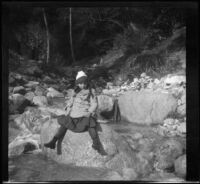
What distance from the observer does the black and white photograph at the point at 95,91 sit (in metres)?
5.34

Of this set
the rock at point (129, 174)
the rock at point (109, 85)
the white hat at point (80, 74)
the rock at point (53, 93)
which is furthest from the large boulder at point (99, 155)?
the white hat at point (80, 74)

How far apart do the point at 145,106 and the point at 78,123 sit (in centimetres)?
106

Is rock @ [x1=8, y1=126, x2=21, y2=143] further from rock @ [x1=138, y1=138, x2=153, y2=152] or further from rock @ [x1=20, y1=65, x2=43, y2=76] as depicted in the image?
rock @ [x1=138, y1=138, x2=153, y2=152]

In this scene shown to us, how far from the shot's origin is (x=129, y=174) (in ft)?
17.4

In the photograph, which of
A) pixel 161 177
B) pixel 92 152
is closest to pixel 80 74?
pixel 92 152

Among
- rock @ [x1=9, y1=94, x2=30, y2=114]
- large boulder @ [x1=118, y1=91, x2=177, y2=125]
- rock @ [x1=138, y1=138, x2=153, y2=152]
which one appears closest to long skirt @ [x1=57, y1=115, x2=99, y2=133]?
large boulder @ [x1=118, y1=91, x2=177, y2=125]

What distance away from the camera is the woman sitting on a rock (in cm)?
536

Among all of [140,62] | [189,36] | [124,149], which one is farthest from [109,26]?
[124,149]

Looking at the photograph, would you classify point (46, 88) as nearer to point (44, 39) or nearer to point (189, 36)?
point (44, 39)

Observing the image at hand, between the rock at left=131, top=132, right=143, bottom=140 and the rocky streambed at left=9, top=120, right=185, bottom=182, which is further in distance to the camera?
the rock at left=131, top=132, right=143, bottom=140

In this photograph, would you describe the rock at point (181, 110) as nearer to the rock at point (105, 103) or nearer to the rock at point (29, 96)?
the rock at point (105, 103)

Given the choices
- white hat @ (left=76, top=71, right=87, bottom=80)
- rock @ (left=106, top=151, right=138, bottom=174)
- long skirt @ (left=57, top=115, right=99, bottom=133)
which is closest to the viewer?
rock @ (left=106, top=151, right=138, bottom=174)

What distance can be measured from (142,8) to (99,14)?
663 millimetres

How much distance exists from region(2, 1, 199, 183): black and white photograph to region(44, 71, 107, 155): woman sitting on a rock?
0.05 feet
